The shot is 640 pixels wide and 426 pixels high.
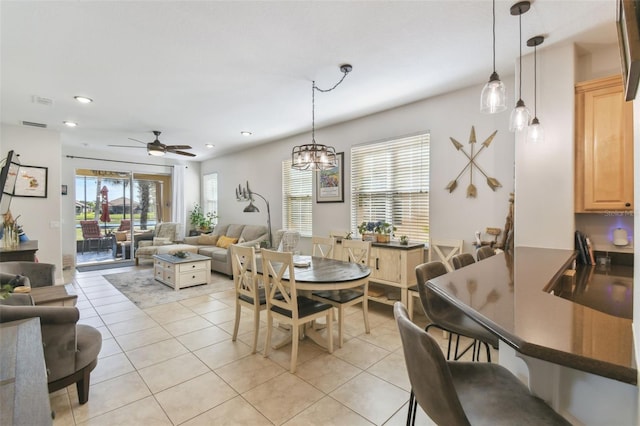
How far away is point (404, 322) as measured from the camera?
3.31 feet

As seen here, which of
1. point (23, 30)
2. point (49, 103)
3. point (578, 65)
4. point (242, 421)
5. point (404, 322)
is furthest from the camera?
point (49, 103)

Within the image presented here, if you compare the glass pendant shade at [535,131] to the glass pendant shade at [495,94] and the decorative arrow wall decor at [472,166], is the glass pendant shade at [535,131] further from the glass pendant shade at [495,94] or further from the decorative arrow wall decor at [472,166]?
the decorative arrow wall decor at [472,166]

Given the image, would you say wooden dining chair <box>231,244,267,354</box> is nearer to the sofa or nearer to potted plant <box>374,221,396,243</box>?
potted plant <box>374,221,396,243</box>

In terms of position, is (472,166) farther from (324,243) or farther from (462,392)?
(462,392)

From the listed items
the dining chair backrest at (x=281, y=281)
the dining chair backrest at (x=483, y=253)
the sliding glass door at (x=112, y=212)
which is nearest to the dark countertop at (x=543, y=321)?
the dining chair backrest at (x=483, y=253)

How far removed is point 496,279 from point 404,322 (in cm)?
86

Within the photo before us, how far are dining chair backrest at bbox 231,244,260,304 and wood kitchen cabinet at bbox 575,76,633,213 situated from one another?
2.83 m

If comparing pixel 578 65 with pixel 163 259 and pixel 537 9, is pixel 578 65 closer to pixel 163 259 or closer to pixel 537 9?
pixel 537 9

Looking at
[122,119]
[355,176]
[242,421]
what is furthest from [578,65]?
[122,119]

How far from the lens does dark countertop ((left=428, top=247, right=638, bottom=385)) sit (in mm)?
757

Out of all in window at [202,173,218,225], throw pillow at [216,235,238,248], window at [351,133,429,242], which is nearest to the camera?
window at [351,133,429,242]

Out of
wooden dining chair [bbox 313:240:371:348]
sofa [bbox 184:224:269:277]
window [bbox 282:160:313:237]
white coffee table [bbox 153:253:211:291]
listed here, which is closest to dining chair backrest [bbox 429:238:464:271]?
wooden dining chair [bbox 313:240:371:348]

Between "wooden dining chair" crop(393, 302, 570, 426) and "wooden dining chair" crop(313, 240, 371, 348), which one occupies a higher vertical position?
"wooden dining chair" crop(393, 302, 570, 426)

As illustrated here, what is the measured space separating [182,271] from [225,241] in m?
1.75
